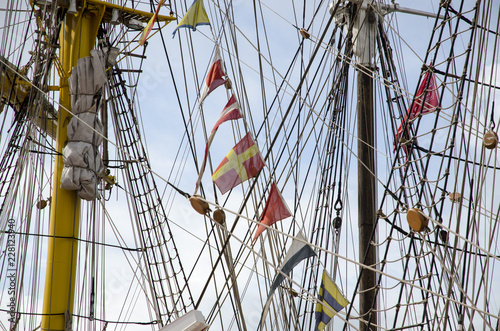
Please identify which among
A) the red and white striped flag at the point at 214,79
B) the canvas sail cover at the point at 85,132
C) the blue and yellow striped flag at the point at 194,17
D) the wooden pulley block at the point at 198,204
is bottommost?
the wooden pulley block at the point at 198,204

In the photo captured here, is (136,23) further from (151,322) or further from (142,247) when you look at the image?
(151,322)

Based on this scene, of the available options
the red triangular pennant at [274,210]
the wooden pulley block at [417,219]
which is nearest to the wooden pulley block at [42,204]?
the red triangular pennant at [274,210]

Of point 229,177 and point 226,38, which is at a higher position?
point 226,38

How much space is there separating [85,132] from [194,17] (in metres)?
3.54

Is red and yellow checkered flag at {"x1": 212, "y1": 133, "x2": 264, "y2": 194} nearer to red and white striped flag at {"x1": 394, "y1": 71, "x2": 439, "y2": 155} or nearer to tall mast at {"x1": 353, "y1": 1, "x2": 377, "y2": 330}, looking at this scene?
red and white striped flag at {"x1": 394, "y1": 71, "x2": 439, "y2": 155}

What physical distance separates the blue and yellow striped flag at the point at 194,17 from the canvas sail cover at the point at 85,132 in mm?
3249

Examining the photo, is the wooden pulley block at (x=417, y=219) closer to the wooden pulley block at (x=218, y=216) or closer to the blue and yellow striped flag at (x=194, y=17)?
the wooden pulley block at (x=218, y=216)

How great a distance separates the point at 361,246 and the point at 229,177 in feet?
13.0

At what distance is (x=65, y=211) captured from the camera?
9.28 meters

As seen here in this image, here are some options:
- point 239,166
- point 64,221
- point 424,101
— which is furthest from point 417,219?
point 64,221

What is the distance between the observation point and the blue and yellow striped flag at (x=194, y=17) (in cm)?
650

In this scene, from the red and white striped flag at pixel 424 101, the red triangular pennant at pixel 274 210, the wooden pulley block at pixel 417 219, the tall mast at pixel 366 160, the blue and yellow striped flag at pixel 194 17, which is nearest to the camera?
the wooden pulley block at pixel 417 219

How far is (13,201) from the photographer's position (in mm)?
10164

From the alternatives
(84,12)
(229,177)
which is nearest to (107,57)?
(84,12)
